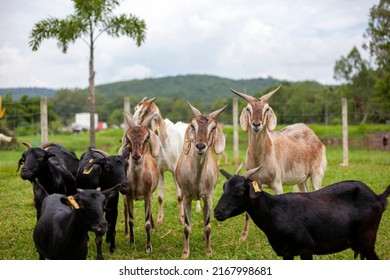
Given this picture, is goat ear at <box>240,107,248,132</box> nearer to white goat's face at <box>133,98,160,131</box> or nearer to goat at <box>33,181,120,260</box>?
white goat's face at <box>133,98,160,131</box>

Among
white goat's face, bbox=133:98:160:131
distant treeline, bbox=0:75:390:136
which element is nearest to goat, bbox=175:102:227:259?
distant treeline, bbox=0:75:390:136

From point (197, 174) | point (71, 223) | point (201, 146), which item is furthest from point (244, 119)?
point (71, 223)

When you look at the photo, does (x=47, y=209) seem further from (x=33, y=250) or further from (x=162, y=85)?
(x=162, y=85)

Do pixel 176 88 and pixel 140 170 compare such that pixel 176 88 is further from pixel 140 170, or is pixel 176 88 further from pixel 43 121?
pixel 140 170

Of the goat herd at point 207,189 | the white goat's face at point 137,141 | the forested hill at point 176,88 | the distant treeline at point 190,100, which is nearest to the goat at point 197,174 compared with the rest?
the goat herd at point 207,189

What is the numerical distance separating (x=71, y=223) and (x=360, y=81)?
855 inches

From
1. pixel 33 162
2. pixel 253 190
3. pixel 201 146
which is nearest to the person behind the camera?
pixel 253 190

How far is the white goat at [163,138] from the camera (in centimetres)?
1003

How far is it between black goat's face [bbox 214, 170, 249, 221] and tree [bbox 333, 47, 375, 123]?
1337cm

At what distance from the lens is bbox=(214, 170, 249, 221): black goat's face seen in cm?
597

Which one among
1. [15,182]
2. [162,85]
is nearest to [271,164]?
[15,182]

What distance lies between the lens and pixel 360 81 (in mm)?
24844

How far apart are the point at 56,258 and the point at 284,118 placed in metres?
20.8

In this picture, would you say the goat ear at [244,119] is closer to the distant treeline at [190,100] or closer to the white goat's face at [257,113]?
the white goat's face at [257,113]
